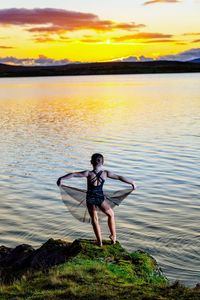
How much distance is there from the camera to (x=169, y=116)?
66500 millimetres

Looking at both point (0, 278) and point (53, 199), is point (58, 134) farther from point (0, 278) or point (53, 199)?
point (0, 278)

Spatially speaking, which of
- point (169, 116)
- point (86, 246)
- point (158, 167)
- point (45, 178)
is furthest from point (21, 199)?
point (169, 116)

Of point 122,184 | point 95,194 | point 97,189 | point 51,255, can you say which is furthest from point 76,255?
point 122,184

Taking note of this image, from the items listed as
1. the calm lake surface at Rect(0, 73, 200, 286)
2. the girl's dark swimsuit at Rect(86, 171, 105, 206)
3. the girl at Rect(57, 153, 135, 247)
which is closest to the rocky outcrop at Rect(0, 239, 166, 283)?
the girl at Rect(57, 153, 135, 247)

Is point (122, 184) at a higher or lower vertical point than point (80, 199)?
lower

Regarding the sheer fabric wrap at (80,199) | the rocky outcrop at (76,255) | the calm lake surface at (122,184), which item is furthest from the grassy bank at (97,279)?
the calm lake surface at (122,184)

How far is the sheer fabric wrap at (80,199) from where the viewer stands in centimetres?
1484

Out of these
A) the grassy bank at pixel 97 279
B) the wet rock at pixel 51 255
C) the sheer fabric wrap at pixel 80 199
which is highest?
the sheer fabric wrap at pixel 80 199

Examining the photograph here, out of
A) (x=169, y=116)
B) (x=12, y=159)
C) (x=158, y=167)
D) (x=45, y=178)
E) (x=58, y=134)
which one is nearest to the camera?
(x=45, y=178)

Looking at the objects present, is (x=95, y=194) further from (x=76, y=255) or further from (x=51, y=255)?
(x=51, y=255)

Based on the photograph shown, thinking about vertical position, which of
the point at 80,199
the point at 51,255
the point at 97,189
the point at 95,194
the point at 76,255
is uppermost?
the point at 97,189

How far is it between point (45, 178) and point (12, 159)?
8169 millimetres

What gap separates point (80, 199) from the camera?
14.9m

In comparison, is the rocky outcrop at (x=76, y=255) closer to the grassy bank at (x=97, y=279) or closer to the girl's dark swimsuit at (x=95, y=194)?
the grassy bank at (x=97, y=279)
